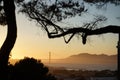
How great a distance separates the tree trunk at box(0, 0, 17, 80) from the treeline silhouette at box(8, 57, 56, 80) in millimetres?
2755

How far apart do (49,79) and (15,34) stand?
4.90 meters

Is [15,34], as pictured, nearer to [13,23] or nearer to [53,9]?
[13,23]

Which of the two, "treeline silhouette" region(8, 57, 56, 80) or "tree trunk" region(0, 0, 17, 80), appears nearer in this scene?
"tree trunk" region(0, 0, 17, 80)

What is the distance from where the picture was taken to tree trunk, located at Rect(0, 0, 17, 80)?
18.1 metres

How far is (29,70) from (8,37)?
4.25 m

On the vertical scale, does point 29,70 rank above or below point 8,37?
below

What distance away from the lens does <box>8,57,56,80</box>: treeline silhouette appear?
21634 mm

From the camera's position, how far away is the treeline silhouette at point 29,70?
21634 millimetres

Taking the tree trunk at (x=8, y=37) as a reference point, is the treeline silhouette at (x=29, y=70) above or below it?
below

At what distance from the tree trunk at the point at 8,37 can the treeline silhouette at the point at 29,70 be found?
276 cm

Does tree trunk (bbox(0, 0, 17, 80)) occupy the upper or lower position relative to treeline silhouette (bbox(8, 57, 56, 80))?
upper

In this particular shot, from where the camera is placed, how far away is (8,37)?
18266mm

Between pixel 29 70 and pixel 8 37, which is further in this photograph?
pixel 29 70

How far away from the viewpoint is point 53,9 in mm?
19828
